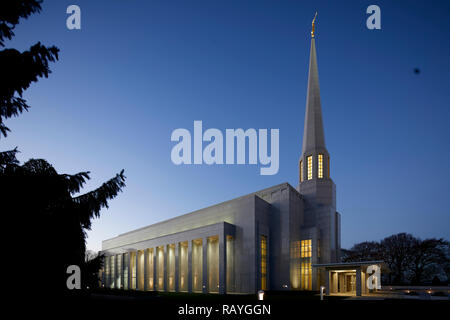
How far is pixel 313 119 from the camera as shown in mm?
65438

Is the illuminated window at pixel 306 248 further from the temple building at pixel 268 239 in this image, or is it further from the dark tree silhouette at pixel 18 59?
the dark tree silhouette at pixel 18 59

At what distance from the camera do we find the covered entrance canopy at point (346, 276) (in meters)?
41.6

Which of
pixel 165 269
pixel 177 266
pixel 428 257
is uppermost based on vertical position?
pixel 177 266

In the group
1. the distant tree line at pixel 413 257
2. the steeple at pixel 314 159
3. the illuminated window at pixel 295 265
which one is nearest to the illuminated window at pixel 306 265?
the illuminated window at pixel 295 265

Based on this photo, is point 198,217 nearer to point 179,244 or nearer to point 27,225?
point 179,244

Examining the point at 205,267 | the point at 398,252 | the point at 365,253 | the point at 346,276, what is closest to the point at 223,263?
the point at 205,267

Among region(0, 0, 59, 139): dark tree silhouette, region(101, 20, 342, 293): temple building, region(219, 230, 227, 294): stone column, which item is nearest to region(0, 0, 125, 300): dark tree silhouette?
region(0, 0, 59, 139): dark tree silhouette

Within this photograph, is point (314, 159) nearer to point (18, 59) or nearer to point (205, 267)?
point (205, 267)

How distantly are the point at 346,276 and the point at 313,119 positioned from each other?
2871 cm

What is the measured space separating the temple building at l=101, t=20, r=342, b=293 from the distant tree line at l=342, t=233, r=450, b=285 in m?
25.6

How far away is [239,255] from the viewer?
181 ft

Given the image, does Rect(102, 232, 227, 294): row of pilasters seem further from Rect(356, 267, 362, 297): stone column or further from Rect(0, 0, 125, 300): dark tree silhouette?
Rect(0, 0, 125, 300): dark tree silhouette

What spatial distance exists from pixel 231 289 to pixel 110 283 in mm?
45643

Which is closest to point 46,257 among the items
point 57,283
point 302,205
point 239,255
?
point 57,283
